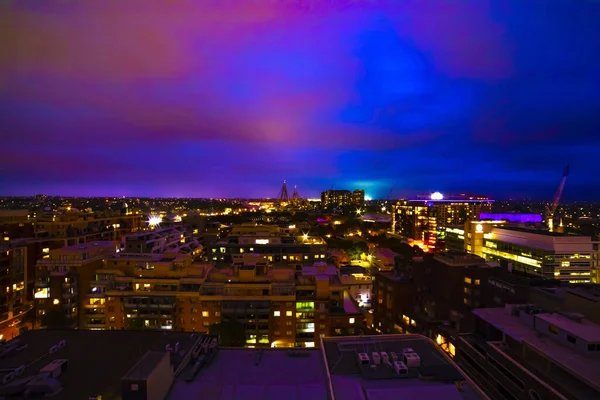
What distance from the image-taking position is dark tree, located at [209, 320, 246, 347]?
12234mm

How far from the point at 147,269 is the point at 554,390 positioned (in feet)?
50.4

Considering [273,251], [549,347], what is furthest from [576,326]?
[273,251]

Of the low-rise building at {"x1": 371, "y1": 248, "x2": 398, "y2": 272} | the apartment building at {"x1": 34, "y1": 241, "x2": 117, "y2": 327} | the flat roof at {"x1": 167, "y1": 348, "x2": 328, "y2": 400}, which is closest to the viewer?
the flat roof at {"x1": 167, "y1": 348, "x2": 328, "y2": 400}

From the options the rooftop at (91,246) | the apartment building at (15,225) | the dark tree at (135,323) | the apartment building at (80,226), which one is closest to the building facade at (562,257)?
the dark tree at (135,323)

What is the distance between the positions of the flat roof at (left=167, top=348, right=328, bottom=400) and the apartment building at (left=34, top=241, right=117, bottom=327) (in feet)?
37.9

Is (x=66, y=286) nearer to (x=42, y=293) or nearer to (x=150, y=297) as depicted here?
(x=42, y=293)

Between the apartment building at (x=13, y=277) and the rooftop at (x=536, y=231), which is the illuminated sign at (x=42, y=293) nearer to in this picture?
the apartment building at (x=13, y=277)

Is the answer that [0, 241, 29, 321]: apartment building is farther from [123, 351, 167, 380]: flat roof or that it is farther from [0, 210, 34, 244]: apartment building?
[123, 351, 167, 380]: flat roof

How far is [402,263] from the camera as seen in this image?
61.7 ft

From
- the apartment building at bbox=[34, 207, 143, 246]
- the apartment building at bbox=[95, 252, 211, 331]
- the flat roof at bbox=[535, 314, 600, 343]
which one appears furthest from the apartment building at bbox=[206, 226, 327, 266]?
the flat roof at bbox=[535, 314, 600, 343]

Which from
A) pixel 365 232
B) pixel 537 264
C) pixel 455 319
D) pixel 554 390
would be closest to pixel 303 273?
pixel 455 319

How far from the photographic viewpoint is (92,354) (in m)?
8.34

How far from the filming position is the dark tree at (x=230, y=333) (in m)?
12.2

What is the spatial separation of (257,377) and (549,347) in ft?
22.9
